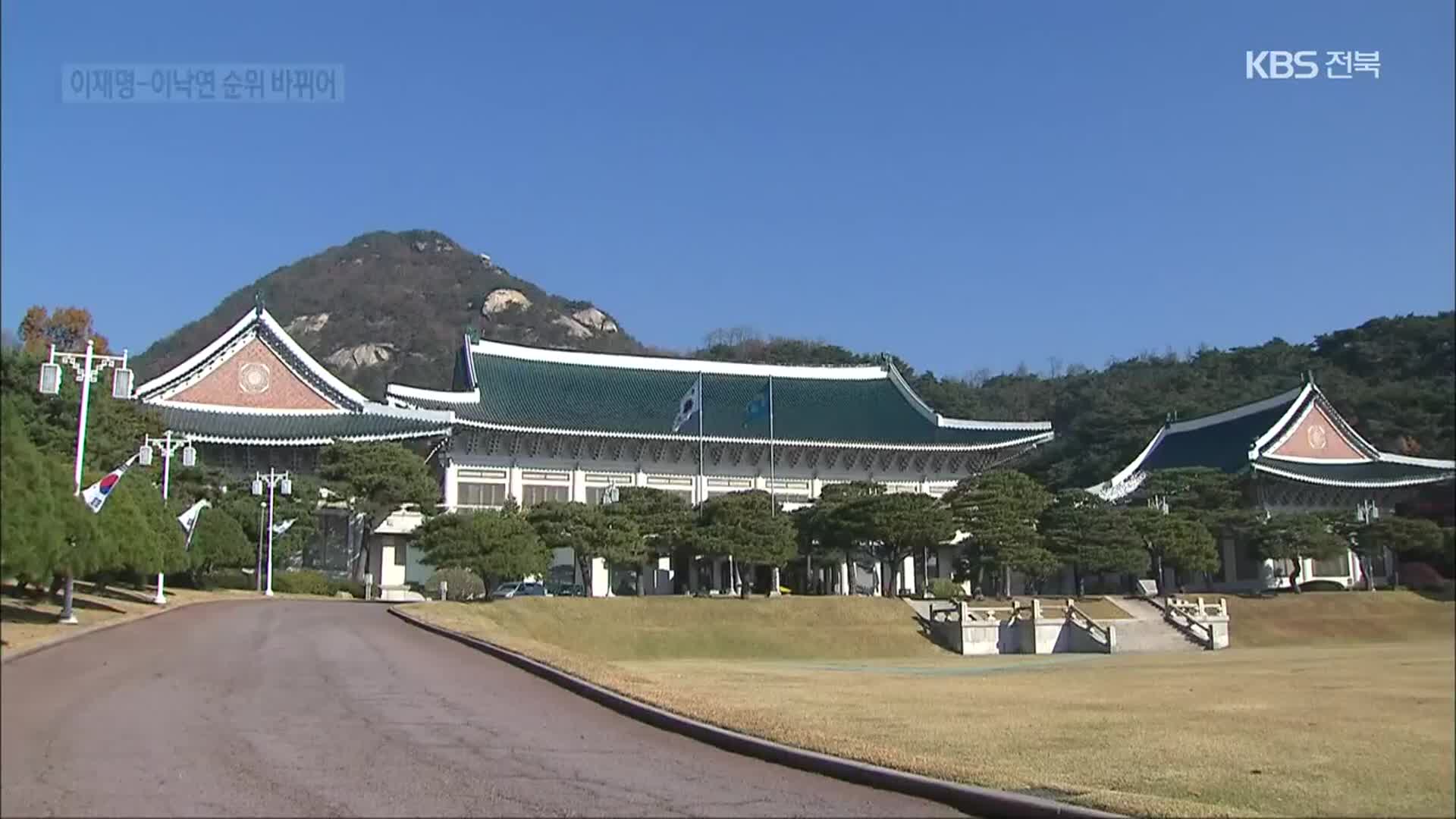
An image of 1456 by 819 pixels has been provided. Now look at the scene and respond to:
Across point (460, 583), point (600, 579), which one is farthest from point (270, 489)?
point (600, 579)

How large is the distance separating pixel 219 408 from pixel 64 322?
48.3 ft

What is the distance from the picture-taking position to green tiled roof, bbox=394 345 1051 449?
57.2 m

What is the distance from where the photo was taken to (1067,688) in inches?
768

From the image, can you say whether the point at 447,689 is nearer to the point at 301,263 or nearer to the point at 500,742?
the point at 500,742

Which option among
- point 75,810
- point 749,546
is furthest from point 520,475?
point 75,810

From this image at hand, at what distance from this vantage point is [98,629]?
16625mm

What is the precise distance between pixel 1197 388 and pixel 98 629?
72.8 meters

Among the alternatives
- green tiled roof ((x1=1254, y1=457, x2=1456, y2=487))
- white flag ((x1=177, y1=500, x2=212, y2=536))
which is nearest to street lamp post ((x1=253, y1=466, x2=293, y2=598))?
white flag ((x1=177, y1=500, x2=212, y2=536))

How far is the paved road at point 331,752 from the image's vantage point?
6.80 meters

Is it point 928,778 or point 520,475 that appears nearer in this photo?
point 928,778

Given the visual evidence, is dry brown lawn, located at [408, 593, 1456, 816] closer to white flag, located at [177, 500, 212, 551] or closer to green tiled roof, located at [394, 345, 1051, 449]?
white flag, located at [177, 500, 212, 551]

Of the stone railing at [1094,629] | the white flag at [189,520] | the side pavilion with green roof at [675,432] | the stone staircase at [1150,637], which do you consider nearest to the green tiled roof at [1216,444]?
the side pavilion with green roof at [675,432]

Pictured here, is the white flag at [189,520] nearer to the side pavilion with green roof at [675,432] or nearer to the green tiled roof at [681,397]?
the side pavilion with green roof at [675,432]

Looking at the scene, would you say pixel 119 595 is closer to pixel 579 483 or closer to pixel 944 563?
pixel 579 483
